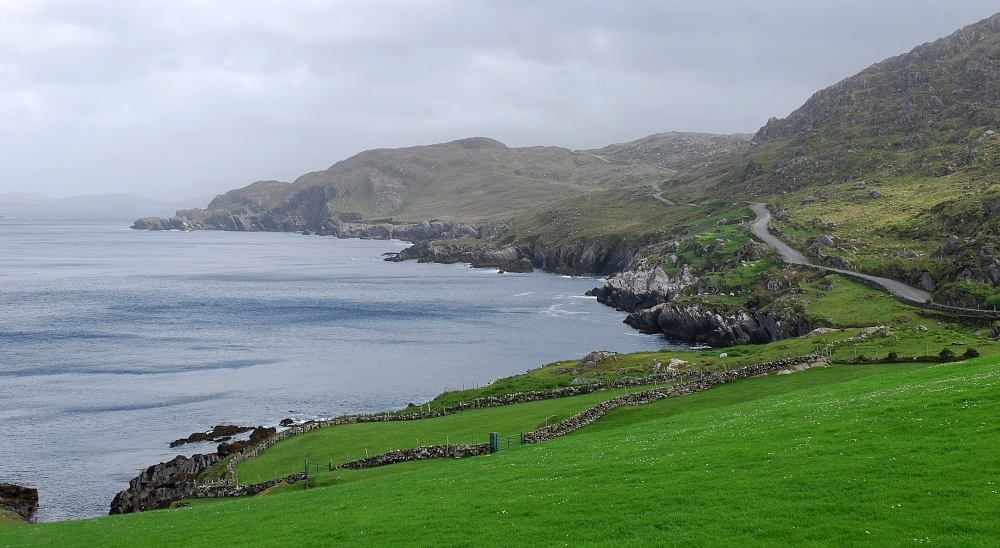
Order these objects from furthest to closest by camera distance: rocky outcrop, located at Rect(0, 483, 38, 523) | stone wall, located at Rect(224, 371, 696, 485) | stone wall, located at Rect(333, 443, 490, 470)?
stone wall, located at Rect(224, 371, 696, 485)
rocky outcrop, located at Rect(0, 483, 38, 523)
stone wall, located at Rect(333, 443, 490, 470)

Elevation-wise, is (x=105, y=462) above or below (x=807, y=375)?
below

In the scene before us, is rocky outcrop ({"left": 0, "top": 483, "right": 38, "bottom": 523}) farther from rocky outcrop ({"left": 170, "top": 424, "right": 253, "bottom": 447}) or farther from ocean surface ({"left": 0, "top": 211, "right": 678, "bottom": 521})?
rocky outcrop ({"left": 170, "top": 424, "right": 253, "bottom": 447})

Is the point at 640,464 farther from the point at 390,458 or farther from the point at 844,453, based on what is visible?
the point at 390,458

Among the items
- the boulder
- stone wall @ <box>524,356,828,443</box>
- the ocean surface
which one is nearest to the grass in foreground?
stone wall @ <box>524,356,828,443</box>

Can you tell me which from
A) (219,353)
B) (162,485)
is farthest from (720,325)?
(162,485)

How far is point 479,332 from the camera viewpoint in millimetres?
117750

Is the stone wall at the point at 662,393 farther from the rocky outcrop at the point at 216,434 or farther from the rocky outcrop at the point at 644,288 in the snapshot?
the rocky outcrop at the point at 644,288

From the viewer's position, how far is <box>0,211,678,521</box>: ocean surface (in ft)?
205

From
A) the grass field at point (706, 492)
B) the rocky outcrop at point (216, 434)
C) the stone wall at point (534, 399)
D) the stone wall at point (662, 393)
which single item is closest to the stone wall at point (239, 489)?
the stone wall at point (534, 399)

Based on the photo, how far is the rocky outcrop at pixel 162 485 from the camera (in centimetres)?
4519

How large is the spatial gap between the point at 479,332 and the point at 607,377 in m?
60.6

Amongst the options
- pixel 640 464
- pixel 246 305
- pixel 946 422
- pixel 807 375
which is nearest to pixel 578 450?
pixel 640 464

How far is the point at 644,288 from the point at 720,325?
35549 mm

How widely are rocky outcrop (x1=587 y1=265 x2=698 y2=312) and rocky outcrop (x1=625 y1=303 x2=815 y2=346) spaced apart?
1045 centimetres
